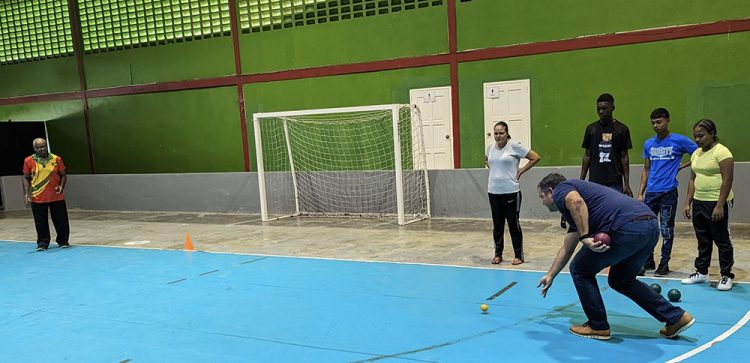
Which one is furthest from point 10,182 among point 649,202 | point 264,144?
point 649,202

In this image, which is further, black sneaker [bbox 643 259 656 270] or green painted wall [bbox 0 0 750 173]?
green painted wall [bbox 0 0 750 173]

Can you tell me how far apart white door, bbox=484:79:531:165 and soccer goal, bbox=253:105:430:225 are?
1.49 meters

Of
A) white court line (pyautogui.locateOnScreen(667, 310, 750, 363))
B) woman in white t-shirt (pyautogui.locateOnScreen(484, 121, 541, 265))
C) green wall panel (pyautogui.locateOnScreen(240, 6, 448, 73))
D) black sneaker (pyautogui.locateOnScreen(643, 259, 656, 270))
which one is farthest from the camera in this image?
green wall panel (pyautogui.locateOnScreen(240, 6, 448, 73))

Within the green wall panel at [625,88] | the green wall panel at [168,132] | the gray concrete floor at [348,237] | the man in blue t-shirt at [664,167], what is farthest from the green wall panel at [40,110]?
the man in blue t-shirt at [664,167]

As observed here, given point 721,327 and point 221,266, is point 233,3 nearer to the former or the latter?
point 221,266

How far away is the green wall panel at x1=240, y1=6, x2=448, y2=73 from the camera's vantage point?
11531 millimetres

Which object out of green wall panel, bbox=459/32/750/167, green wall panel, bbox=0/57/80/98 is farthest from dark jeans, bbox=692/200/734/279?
green wall panel, bbox=0/57/80/98

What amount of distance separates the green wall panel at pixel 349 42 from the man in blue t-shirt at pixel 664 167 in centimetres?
613

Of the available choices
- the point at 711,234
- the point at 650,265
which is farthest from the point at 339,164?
the point at 711,234

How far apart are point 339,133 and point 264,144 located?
199cm

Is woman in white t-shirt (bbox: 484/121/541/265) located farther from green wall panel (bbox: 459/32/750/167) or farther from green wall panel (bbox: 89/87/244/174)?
green wall panel (bbox: 89/87/244/174)

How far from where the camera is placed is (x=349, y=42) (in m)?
12.3

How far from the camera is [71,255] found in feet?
29.9

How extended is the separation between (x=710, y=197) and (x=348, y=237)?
18.2 ft
